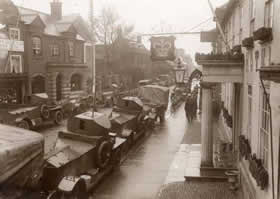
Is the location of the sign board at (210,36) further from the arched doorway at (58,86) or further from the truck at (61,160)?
the arched doorway at (58,86)

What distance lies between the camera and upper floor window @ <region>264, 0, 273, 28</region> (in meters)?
7.07

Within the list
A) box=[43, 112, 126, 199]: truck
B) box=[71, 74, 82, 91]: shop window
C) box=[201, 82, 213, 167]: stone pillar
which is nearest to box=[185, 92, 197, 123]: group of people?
box=[43, 112, 126, 199]: truck

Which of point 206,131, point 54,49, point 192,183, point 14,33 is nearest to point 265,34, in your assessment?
point 206,131

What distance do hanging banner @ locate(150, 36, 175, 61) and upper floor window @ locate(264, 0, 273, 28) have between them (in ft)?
A: 28.5

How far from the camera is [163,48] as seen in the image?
16.2m

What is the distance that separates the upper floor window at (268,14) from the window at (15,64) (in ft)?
82.4

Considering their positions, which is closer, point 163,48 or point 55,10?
point 163,48

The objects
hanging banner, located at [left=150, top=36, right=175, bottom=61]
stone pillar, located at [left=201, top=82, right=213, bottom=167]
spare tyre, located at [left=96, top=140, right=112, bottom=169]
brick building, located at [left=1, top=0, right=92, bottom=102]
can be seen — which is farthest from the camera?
brick building, located at [left=1, top=0, right=92, bottom=102]

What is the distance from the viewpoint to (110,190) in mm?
11594

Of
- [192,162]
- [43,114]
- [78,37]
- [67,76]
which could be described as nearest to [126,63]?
[78,37]

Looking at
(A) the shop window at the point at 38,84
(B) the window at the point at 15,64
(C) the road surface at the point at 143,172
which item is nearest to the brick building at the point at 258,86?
(C) the road surface at the point at 143,172

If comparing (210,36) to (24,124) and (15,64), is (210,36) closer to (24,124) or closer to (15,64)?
(24,124)

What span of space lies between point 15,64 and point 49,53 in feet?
15.4

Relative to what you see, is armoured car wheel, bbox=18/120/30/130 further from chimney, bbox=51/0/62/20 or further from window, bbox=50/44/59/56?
chimney, bbox=51/0/62/20
